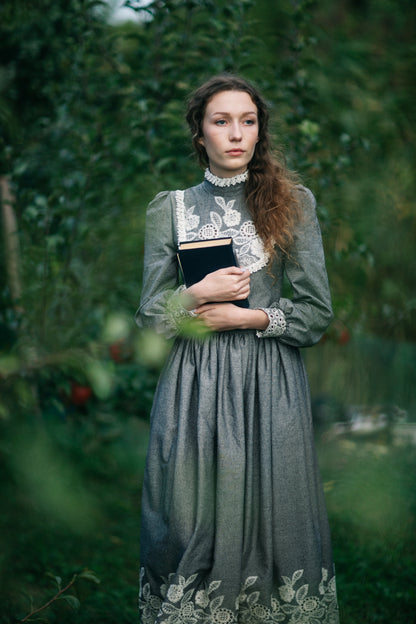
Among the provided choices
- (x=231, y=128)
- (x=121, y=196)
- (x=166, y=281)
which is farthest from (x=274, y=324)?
(x=121, y=196)

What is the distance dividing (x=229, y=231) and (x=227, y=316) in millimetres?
294

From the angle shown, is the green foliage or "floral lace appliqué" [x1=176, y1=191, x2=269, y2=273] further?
the green foliage

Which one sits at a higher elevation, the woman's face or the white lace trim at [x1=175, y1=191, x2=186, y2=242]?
the woman's face

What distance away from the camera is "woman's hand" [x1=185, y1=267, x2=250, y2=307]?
1.69 metres

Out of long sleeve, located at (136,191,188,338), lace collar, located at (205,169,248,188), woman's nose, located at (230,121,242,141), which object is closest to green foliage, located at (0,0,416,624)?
long sleeve, located at (136,191,188,338)

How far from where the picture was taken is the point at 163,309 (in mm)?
1794

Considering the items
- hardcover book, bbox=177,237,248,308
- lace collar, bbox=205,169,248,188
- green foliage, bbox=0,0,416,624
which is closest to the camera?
hardcover book, bbox=177,237,248,308

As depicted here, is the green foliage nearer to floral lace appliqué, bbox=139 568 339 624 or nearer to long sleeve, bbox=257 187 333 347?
floral lace appliqué, bbox=139 568 339 624

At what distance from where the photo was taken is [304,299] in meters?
1.83

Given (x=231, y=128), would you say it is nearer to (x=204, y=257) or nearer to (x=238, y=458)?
(x=204, y=257)

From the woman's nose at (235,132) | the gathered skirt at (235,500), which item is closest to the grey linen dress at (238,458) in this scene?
the gathered skirt at (235,500)

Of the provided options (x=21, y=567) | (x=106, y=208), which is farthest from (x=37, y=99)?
(x=21, y=567)

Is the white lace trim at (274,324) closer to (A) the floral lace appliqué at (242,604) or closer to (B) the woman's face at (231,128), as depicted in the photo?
(B) the woman's face at (231,128)

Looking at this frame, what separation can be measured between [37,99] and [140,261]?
0.88 m
